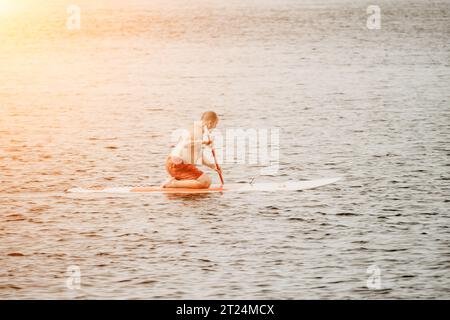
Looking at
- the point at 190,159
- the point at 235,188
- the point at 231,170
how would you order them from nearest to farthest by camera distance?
the point at 190,159
the point at 235,188
the point at 231,170

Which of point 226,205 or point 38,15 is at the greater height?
point 38,15

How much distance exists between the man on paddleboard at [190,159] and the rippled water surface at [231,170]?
0.91 feet

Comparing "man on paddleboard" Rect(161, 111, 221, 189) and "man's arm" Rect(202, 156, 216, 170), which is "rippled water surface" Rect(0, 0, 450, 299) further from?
"man's arm" Rect(202, 156, 216, 170)

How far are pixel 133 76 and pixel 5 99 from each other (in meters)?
6.26

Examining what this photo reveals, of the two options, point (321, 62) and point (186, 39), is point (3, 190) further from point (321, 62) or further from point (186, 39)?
point (186, 39)

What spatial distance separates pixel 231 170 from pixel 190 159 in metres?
2.86

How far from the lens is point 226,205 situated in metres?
16.6

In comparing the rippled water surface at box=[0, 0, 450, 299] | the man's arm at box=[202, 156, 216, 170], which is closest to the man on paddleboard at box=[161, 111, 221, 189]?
the man's arm at box=[202, 156, 216, 170]

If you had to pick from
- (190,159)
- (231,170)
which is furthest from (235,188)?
(231,170)

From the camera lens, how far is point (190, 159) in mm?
16734

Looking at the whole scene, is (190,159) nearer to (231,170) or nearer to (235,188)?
(235,188)

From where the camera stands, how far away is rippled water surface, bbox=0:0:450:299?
13.4 m
